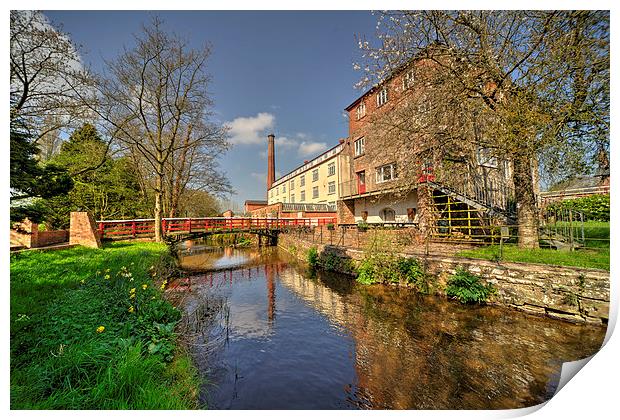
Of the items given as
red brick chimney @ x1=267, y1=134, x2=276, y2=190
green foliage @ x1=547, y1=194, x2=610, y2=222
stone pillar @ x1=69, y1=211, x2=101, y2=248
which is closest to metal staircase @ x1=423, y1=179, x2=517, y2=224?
green foliage @ x1=547, y1=194, x2=610, y2=222

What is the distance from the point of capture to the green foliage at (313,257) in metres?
11.3

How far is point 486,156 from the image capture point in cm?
605

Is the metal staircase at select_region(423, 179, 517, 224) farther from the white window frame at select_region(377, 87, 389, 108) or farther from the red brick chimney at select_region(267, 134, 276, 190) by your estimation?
the red brick chimney at select_region(267, 134, 276, 190)

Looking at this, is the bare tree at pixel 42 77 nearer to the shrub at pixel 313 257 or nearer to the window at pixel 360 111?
the shrub at pixel 313 257

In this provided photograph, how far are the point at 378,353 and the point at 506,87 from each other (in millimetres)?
5751

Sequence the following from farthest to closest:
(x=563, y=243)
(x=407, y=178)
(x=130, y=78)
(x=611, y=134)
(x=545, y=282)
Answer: (x=130, y=78) < (x=407, y=178) < (x=563, y=243) < (x=545, y=282) < (x=611, y=134)

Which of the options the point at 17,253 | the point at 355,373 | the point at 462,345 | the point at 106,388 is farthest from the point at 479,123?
the point at 17,253

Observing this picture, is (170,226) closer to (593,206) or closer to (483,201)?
(483,201)

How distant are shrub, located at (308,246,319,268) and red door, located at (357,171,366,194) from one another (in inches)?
188

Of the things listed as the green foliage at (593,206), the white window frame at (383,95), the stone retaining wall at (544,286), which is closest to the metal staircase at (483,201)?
the stone retaining wall at (544,286)

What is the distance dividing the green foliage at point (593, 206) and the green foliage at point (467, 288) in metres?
2.18

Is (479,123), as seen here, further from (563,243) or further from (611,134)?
(563,243)

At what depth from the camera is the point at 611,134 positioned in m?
3.17
